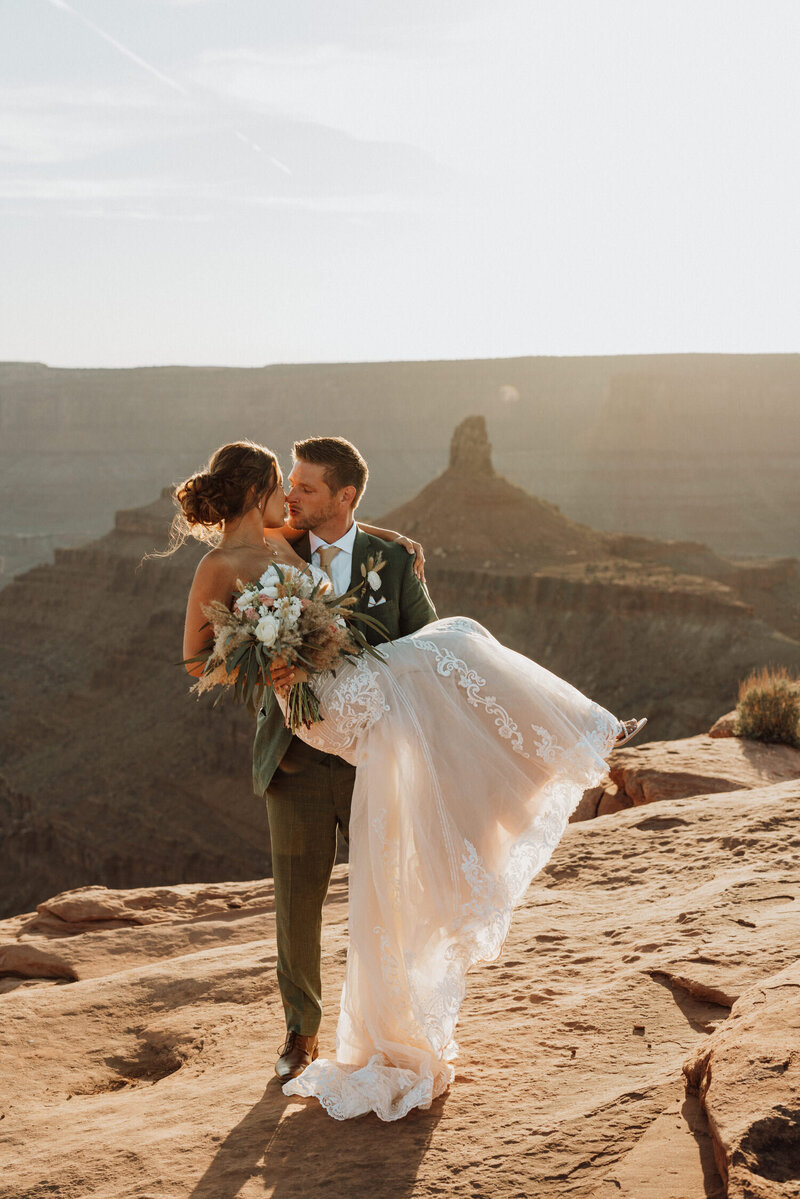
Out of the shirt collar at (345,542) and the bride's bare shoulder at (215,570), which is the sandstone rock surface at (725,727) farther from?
the bride's bare shoulder at (215,570)

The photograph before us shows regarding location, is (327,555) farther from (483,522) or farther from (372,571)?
(483,522)

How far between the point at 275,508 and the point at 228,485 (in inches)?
7.4

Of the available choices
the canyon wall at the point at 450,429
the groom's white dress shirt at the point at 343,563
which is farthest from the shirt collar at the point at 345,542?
the canyon wall at the point at 450,429

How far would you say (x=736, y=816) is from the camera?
5.96 meters

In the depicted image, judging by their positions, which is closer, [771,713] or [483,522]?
[771,713]

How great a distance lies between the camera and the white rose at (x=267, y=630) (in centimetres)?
300

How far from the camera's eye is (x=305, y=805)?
3.53 metres

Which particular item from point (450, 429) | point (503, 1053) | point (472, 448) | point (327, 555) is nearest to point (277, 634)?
point (327, 555)

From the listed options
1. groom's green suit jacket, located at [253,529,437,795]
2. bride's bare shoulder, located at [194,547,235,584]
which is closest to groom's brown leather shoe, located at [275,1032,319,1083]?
groom's green suit jacket, located at [253,529,437,795]

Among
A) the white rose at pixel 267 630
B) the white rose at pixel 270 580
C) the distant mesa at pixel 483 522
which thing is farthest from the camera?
the distant mesa at pixel 483 522

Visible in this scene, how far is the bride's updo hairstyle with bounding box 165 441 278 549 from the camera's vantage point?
342 centimetres

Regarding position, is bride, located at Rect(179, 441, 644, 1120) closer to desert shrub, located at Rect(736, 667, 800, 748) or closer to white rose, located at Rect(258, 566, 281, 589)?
white rose, located at Rect(258, 566, 281, 589)

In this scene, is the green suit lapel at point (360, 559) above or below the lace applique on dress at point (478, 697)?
above

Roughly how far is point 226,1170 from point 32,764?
33544 millimetres
